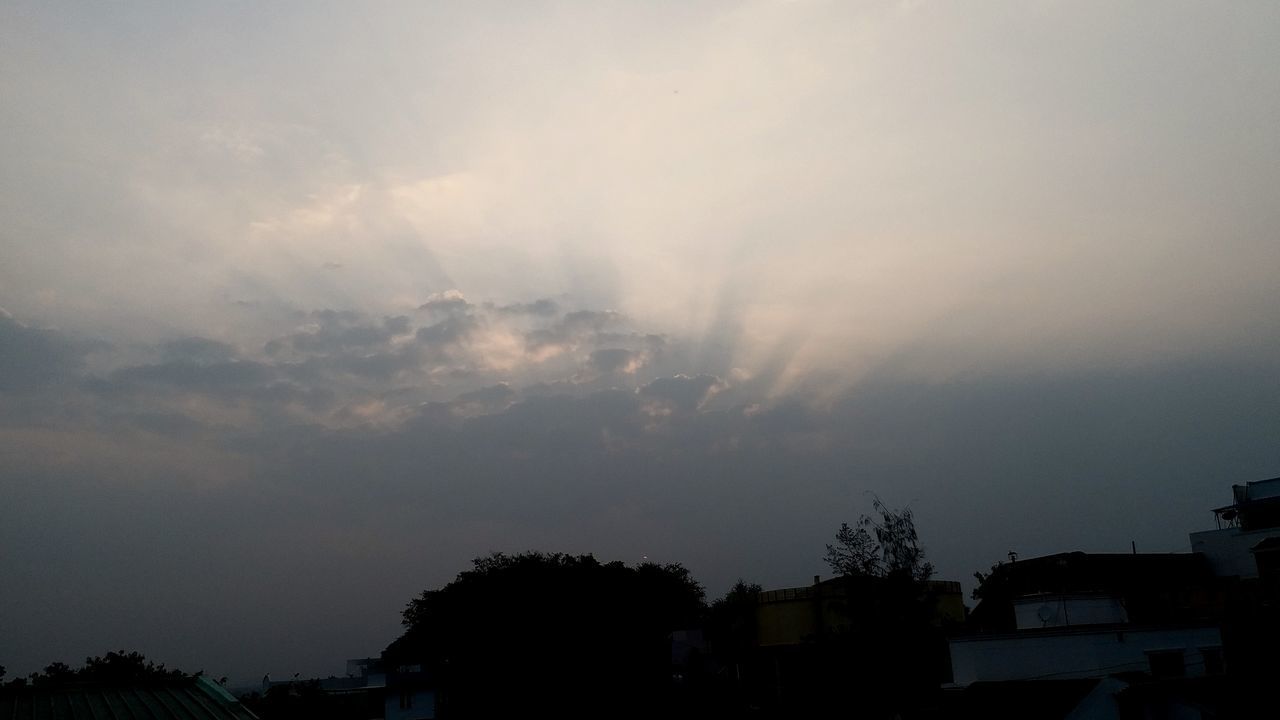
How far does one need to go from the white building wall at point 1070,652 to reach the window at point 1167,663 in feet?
0.42

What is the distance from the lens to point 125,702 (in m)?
14.6

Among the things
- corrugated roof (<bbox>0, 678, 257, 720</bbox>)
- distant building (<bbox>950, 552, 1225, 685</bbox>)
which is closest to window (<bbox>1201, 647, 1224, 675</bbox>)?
distant building (<bbox>950, 552, 1225, 685</bbox>)

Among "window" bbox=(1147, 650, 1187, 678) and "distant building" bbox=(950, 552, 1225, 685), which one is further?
"window" bbox=(1147, 650, 1187, 678)

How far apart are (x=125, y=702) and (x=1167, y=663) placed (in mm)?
28929

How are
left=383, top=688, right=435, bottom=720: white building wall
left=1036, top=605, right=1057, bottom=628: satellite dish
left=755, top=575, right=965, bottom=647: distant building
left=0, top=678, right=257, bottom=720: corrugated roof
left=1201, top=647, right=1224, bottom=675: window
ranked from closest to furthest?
left=0, top=678, right=257, bottom=720: corrugated roof
left=1201, top=647, right=1224, bottom=675: window
left=1036, top=605, right=1057, bottom=628: satellite dish
left=755, top=575, right=965, bottom=647: distant building
left=383, top=688, right=435, bottom=720: white building wall

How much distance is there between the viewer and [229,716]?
14.2m

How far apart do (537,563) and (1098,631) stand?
41.9 metres

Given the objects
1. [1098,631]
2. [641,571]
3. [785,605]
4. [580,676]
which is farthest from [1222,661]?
[641,571]

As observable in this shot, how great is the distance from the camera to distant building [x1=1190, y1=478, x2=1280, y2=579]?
125ft

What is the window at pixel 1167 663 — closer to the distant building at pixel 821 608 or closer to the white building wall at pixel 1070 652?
the white building wall at pixel 1070 652

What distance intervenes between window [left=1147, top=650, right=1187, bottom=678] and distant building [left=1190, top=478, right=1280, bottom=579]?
10329 millimetres

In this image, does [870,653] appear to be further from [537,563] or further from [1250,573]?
[537,563]

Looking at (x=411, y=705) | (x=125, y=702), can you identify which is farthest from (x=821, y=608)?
Result: (x=125, y=702)

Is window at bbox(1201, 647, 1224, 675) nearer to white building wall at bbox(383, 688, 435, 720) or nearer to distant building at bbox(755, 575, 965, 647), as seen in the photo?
distant building at bbox(755, 575, 965, 647)
